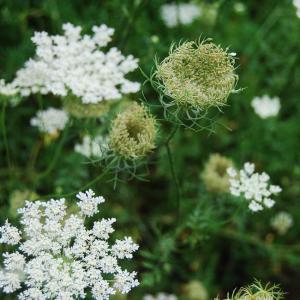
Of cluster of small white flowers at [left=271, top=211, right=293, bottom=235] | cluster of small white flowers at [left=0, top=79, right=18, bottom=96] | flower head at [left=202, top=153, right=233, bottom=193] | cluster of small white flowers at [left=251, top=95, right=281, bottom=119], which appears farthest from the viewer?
cluster of small white flowers at [left=251, top=95, right=281, bottom=119]

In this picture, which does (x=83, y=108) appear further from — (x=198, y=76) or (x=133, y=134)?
(x=198, y=76)

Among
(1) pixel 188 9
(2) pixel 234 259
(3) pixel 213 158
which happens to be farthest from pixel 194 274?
(1) pixel 188 9

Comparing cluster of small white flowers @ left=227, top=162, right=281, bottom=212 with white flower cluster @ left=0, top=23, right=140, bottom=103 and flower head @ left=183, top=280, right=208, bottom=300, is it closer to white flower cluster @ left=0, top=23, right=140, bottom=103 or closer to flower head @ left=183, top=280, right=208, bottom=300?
white flower cluster @ left=0, top=23, right=140, bottom=103

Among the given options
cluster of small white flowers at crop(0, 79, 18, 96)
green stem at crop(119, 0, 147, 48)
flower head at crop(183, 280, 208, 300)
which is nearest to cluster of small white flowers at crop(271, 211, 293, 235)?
flower head at crop(183, 280, 208, 300)

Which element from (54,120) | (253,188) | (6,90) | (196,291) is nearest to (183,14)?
(54,120)

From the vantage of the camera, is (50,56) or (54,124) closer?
(50,56)

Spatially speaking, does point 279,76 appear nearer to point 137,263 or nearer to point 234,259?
point 234,259
